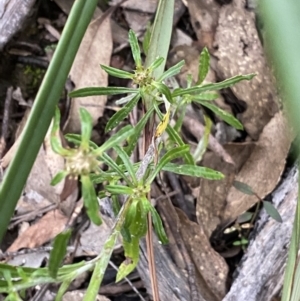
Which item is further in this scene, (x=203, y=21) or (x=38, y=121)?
(x=203, y=21)

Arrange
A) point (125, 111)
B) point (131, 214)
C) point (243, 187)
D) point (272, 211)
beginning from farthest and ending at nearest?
point (243, 187) → point (272, 211) → point (125, 111) → point (131, 214)

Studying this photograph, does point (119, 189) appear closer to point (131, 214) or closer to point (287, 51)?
point (131, 214)

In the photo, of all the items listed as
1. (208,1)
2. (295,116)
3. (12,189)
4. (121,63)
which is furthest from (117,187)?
(208,1)

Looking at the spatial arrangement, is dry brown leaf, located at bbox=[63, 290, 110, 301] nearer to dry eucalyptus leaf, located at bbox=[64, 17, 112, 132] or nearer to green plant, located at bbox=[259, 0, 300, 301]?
dry eucalyptus leaf, located at bbox=[64, 17, 112, 132]

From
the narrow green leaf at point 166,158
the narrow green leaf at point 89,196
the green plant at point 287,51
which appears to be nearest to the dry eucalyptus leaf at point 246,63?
the narrow green leaf at point 166,158

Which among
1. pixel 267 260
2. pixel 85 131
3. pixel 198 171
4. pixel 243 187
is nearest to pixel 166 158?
pixel 198 171

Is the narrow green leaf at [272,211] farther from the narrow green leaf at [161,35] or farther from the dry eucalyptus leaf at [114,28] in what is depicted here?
the dry eucalyptus leaf at [114,28]

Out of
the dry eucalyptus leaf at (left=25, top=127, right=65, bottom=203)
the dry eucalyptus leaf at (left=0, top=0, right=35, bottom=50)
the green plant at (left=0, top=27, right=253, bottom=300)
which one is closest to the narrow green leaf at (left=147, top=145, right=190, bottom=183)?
the green plant at (left=0, top=27, right=253, bottom=300)
